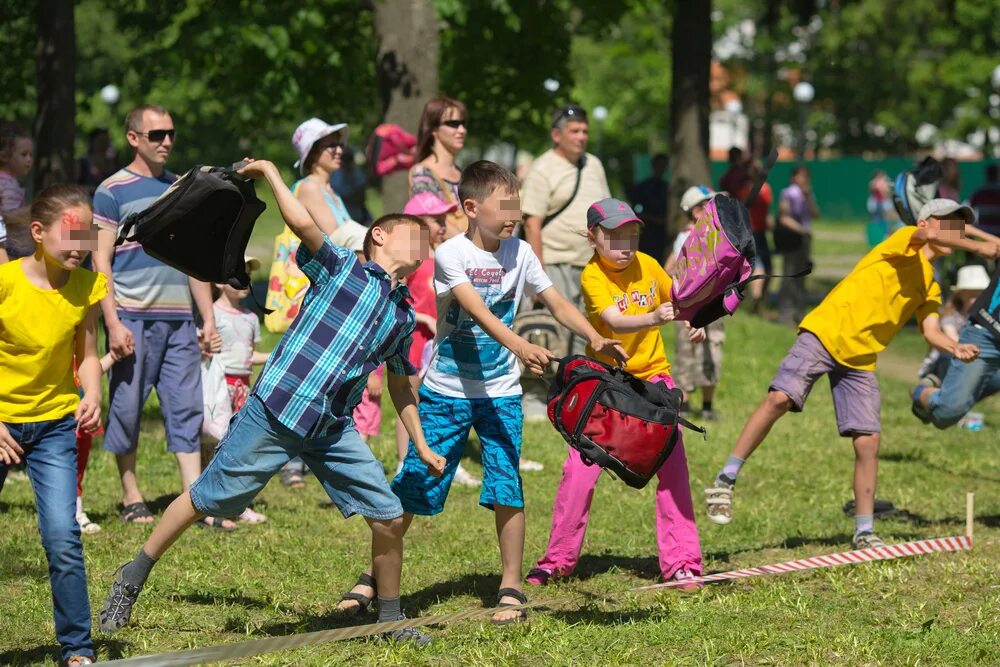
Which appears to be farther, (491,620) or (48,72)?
(48,72)

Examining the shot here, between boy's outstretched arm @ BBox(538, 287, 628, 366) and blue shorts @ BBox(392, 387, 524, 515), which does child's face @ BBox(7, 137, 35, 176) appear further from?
boy's outstretched arm @ BBox(538, 287, 628, 366)

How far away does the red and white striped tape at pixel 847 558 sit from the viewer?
6699mm

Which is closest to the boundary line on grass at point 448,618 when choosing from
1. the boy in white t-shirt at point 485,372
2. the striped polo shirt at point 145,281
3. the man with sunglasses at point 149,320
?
the boy in white t-shirt at point 485,372

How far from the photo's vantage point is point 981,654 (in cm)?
571

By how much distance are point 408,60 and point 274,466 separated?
25.3 feet

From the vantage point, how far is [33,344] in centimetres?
542

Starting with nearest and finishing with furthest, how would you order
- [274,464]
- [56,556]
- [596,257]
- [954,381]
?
[56,556] < [274,464] < [596,257] < [954,381]

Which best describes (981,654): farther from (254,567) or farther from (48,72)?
(48,72)

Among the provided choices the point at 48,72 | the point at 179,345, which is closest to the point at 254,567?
the point at 179,345

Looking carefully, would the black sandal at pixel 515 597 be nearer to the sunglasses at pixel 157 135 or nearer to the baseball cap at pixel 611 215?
the baseball cap at pixel 611 215

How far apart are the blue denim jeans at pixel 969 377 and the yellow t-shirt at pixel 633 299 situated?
9.23 feet

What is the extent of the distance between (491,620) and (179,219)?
7.20ft

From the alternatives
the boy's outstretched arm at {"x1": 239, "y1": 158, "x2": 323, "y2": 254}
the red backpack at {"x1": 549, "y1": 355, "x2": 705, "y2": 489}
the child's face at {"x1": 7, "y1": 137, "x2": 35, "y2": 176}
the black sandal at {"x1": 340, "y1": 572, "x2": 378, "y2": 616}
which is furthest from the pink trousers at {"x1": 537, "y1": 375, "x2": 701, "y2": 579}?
the child's face at {"x1": 7, "y1": 137, "x2": 35, "y2": 176}

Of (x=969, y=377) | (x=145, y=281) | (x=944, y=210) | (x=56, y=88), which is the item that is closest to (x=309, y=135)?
(x=145, y=281)
